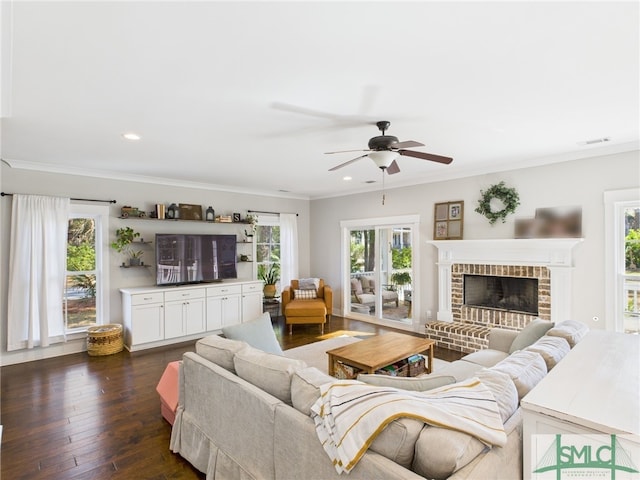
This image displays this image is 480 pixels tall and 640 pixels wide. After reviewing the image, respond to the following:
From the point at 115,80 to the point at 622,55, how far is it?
3063mm

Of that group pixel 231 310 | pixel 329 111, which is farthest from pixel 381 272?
pixel 329 111

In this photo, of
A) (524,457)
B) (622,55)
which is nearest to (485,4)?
(622,55)

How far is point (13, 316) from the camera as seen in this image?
4180 mm

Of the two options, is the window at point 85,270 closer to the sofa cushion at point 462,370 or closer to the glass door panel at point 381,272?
the glass door panel at point 381,272

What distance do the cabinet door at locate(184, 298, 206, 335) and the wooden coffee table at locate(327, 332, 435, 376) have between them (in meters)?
2.77

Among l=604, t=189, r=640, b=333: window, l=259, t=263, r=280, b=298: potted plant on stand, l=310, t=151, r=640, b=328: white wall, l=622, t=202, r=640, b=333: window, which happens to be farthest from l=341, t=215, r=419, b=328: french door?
l=622, t=202, r=640, b=333: window

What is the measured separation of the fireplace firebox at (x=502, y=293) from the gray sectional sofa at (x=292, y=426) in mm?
2183

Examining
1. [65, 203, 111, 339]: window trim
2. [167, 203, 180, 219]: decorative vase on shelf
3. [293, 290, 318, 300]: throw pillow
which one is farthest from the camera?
[293, 290, 318, 300]: throw pillow

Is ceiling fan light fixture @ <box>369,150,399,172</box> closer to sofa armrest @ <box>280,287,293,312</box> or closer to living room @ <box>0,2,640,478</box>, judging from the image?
living room @ <box>0,2,640,478</box>

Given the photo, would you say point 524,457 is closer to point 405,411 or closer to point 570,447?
point 570,447

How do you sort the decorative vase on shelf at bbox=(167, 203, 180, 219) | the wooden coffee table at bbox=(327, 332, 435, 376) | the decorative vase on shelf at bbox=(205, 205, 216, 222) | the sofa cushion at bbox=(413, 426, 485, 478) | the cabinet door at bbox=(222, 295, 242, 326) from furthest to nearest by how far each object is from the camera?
1. the decorative vase on shelf at bbox=(205, 205, 216, 222)
2. the cabinet door at bbox=(222, 295, 242, 326)
3. the decorative vase on shelf at bbox=(167, 203, 180, 219)
4. the wooden coffee table at bbox=(327, 332, 435, 376)
5. the sofa cushion at bbox=(413, 426, 485, 478)

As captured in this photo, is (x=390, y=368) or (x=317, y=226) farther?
(x=317, y=226)

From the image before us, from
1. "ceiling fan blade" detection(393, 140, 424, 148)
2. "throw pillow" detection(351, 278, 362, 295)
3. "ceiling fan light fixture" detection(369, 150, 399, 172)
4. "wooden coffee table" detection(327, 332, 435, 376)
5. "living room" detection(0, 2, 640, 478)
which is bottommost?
"wooden coffee table" detection(327, 332, 435, 376)

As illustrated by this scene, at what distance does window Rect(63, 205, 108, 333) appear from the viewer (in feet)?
15.6
